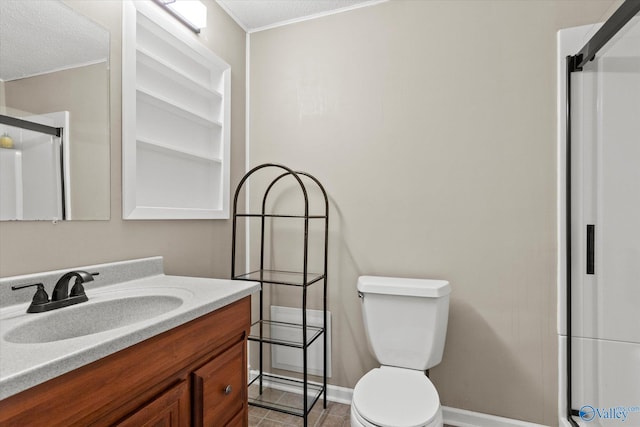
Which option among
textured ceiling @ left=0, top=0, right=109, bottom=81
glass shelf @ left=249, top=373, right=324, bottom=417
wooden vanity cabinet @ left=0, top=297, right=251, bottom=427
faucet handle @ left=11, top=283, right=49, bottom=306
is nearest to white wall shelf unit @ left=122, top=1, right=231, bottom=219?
textured ceiling @ left=0, top=0, right=109, bottom=81

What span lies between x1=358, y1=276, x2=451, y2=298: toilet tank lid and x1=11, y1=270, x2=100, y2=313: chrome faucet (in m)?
1.17

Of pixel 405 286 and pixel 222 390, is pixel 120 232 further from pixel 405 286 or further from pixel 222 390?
pixel 405 286

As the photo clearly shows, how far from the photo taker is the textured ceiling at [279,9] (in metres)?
1.99

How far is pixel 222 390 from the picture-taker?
1.16 metres

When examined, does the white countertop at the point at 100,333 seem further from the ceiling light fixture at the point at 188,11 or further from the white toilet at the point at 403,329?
the ceiling light fixture at the point at 188,11

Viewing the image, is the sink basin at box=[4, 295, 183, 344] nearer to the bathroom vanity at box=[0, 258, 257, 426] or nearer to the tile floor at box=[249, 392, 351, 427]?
the bathroom vanity at box=[0, 258, 257, 426]

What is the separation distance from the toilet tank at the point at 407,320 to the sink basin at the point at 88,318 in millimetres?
952

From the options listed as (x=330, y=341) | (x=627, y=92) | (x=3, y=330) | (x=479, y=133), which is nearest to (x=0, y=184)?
(x=3, y=330)

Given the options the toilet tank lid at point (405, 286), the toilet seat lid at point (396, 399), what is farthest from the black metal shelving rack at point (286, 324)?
the toilet seat lid at point (396, 399)

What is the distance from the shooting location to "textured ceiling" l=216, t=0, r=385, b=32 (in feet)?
6.53

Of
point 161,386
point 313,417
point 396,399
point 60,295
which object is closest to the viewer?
point 161,386

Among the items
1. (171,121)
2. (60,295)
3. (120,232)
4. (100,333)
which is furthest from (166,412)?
(171,121)

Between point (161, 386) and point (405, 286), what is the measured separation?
1.12 metres

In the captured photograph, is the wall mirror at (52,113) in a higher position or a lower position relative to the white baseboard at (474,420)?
higher
